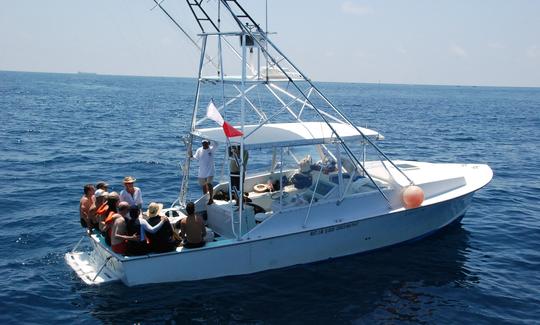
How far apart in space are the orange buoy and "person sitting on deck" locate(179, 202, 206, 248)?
4.71m

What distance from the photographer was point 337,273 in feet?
35.6

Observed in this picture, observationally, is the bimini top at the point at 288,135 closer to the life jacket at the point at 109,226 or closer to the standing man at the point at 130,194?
the standing man at the point at 130,194

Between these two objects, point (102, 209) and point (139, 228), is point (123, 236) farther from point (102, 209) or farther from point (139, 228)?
point (102, 209)

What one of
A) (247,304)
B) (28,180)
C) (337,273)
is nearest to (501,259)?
(337,273)

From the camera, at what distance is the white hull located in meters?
9.51

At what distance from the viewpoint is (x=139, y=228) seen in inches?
367

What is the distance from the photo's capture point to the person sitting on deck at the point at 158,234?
9.24 m

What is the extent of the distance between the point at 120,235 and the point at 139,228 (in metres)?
0.36

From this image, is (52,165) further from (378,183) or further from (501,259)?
(501,259)

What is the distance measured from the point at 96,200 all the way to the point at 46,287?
200 cm

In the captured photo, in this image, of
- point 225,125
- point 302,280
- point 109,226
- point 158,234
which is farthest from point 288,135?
point 109,226

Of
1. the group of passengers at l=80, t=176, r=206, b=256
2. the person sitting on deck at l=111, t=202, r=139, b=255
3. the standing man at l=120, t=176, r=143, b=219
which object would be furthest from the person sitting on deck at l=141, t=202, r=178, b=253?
the standing man at l=120, t=176, r=143, b=219

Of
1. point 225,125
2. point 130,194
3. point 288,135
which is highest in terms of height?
point 225,125

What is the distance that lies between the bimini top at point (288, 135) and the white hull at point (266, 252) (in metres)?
1.87
